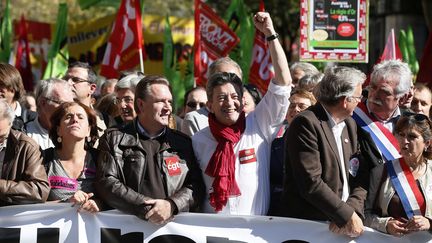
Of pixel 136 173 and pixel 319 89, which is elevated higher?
pixel 319 89

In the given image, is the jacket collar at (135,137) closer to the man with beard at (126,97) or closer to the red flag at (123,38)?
the man with beard at (126,97)

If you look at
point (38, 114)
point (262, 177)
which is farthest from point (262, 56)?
point (262, 177)

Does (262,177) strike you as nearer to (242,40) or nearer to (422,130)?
(422,130)

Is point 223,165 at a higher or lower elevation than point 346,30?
lower

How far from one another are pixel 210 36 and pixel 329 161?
690 cm

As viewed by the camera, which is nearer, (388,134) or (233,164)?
(233,164)

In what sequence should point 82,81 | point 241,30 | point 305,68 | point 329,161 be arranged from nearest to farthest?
point 329,161 < point 82,81 < point 305,68 < point 241,30

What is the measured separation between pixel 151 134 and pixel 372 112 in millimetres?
1766

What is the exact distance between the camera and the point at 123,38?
12023 mm

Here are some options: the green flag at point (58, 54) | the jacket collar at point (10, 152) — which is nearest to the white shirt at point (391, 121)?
the jacket collar at point (10, 152)

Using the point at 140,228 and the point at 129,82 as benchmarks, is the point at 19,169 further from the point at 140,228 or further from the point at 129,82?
the point at 129,82

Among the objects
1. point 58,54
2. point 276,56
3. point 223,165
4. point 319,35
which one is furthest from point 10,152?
point 58,54

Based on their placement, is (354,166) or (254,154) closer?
(354,166)

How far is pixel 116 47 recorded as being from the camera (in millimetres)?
12086
